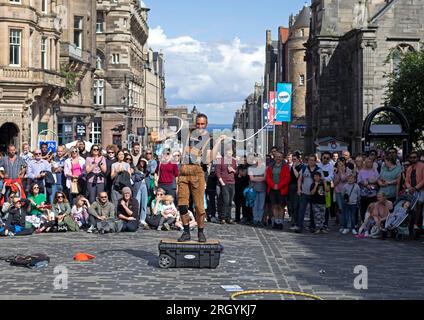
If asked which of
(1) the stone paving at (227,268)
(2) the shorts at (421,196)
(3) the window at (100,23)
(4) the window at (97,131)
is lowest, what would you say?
(1) the stone paving at (227,268)

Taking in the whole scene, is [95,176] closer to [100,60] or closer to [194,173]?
[194,173]

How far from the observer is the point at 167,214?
18875 mm

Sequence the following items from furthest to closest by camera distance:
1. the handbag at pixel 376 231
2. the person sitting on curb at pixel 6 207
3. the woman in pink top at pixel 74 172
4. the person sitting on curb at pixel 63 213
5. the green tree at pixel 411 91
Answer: the green tree at pixel 411 91, the woman in pink top at pixel 74 172, the person sitting on curb at pixel 63 213, the person sitting on curb at pixel 6 207, the handbag at pixel 376 231

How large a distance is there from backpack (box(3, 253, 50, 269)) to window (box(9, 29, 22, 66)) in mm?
26006

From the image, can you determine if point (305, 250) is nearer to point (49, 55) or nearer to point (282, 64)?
point (49, 55)

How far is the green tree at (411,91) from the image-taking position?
121 ft

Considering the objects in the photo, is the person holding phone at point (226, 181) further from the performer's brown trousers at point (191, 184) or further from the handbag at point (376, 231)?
the performer's brown trousers at point (191, 184)

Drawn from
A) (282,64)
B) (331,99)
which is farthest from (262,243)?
(282,64)

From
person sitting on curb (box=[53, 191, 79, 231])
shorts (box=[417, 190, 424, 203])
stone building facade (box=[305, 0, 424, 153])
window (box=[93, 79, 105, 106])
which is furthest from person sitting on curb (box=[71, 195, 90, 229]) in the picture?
window (box=[93, 79, 105, 106])

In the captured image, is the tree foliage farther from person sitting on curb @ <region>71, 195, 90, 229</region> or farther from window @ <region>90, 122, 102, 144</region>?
person sitting on curb @ <region>71, 195, 90, 229</region>

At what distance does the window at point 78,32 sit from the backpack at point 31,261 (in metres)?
43.3

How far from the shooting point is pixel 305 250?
1539cm

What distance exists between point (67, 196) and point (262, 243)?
604 centimetres

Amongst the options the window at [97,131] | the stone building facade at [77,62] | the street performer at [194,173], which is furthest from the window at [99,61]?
the street performer at [194,173]
